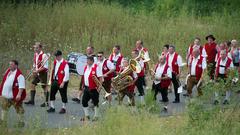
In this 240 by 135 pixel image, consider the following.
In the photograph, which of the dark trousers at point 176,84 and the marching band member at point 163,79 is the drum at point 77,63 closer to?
the marching band member at point 163,79

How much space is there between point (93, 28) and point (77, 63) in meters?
9.42

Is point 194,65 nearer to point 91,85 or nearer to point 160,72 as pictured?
point 160,72

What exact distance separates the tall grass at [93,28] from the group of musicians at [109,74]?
6281 millimetres

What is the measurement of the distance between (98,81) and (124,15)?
1448 cm

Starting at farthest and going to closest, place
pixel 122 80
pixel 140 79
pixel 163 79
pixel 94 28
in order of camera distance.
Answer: pixel 94 28 → pixel 140 79 → pixel 163 79 → pixel 122 80

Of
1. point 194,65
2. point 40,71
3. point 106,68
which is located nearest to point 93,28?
point 40,71

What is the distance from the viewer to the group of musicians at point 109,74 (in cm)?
1468

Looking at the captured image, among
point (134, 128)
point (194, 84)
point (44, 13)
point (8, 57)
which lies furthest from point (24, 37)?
point (134, 128)

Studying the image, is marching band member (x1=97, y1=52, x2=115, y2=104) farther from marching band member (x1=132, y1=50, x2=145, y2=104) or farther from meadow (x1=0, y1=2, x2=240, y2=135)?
meadow (x1=0, y1=2, x2=240, y2=135)

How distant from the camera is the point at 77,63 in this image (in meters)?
18.1

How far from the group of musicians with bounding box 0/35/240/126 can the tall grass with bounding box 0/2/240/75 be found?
628 centimetres

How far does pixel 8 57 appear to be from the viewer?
74.9ft

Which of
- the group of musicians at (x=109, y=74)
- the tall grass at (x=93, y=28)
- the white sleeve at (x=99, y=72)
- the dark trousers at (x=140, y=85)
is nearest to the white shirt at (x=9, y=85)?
the group of musicians at (x=109, y=74)

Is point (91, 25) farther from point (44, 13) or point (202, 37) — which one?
point (202, 37)
